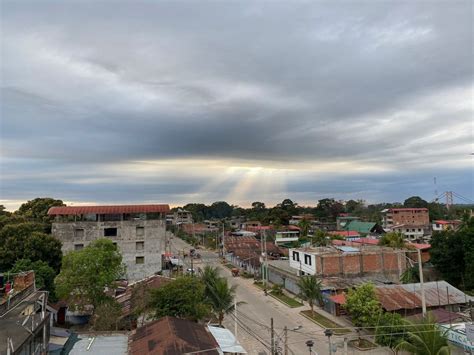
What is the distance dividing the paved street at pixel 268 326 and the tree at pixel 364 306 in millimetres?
1842

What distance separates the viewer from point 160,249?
134 feet

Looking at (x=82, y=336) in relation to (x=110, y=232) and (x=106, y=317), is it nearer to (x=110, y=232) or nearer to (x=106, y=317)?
(x=106, y=317)

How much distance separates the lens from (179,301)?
75.7 ft

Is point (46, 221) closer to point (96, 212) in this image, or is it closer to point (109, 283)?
point (96, 212)

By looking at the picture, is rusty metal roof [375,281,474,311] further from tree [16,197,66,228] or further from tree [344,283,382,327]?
tree [16,197,66,228]

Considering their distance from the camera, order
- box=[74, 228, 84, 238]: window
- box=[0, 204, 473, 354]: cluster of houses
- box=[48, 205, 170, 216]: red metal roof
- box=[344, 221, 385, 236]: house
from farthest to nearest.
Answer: box=[344, 221, 385, 236]: house < box=[74, 228, 84, 238]: window < box=[48, 205, 170, 216]: red metal roof < box=[0, 204, 473, 354]: cluster of houses

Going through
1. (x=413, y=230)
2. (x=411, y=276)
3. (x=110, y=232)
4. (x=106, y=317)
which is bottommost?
(x=411, y=276)

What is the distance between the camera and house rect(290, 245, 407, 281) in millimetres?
37500

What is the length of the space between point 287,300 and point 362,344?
39.7 ft

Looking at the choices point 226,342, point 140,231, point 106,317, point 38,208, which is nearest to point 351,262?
point 140,231

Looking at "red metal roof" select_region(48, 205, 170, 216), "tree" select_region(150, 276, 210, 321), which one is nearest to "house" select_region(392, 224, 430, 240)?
"red metal roof" select_region(48, 205, 170, 216)

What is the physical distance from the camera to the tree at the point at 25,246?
28.4 meters

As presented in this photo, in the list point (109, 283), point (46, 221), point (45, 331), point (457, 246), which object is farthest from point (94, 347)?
point (457, 246)

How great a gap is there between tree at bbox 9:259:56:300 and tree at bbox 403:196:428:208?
12122 centimetres
